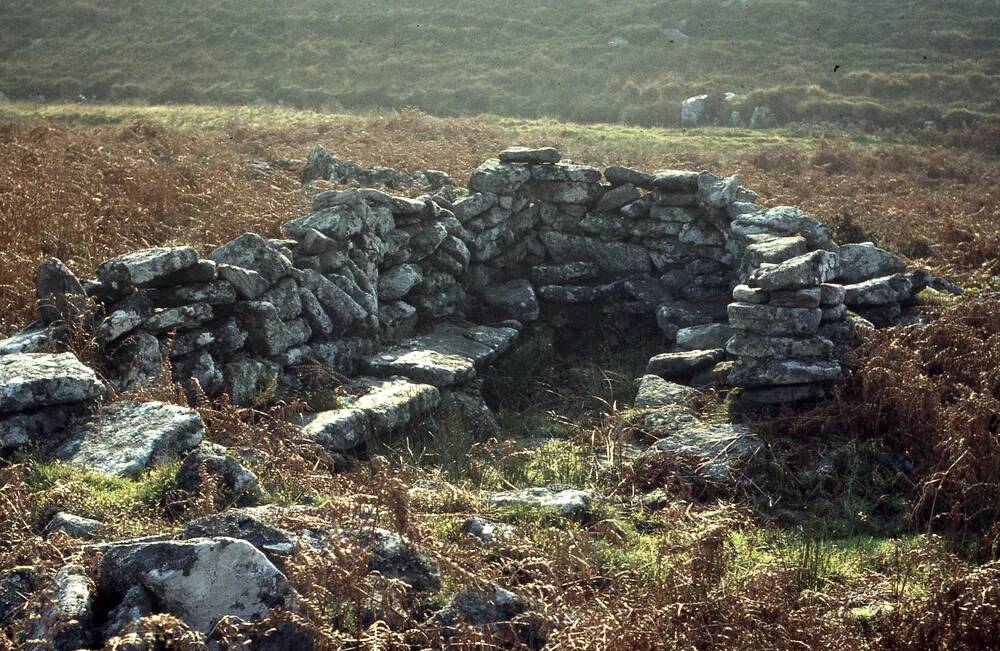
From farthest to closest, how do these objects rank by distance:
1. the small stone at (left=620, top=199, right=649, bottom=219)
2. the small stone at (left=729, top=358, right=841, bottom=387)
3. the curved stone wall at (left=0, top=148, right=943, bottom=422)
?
the small stone at (left=620, top=199, right=649, bottom=219) → the small stone at (left=729, top=358, right=841, bottom=387) → the curved stone wall at (left=0, top=148, right=943, bottom=422)

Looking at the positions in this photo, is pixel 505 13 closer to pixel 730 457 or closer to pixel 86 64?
pixel 86 64

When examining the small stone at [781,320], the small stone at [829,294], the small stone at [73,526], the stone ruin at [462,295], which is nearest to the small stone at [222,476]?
the small stone at [73,526]

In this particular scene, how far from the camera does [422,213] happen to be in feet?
40.2

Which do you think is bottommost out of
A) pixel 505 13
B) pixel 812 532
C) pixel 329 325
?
pixel 812 532

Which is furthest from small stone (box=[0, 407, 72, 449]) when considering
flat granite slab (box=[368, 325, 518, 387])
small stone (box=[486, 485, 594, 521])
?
flat granite slab (box=[368, 325, 518, 387])

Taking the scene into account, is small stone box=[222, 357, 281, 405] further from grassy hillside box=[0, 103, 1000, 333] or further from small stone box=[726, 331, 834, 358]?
small stone box=[726, 331, 834, 358]

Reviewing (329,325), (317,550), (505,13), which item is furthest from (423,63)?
(317,550)

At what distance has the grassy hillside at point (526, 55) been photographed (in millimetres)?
32062

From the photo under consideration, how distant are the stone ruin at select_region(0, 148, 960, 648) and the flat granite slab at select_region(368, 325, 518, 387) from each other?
1.3 inches

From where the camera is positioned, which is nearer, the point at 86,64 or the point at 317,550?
the point at 317,550

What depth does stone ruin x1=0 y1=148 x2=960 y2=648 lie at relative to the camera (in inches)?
212

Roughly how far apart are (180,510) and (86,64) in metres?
35.8

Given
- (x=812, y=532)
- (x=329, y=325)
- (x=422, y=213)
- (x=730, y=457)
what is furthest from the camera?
(x=422, y=213)

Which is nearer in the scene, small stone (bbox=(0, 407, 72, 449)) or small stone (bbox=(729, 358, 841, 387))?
small stone (bbox=(0, 407, 72, 449))
